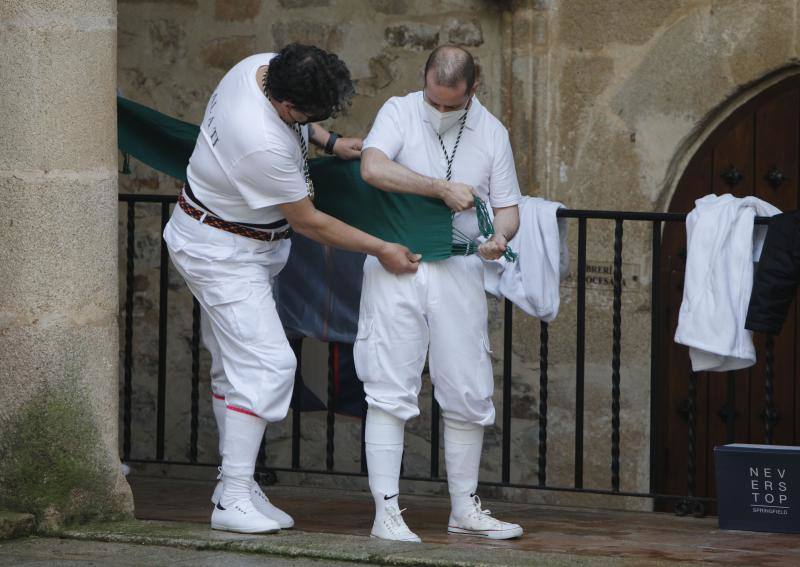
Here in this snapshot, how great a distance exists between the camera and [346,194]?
16.9ft

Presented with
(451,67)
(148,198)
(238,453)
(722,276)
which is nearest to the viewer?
(451,67)

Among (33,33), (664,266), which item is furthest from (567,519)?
(33,33)

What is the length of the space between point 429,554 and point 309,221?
43.3 inches

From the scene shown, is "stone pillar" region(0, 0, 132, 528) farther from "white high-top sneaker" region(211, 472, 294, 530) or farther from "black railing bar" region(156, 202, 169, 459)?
"black railing bar" region(156, 202, 169, 459)

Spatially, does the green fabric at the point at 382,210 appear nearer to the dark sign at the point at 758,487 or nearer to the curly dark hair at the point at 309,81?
the curly dark hair at the point at 309,81

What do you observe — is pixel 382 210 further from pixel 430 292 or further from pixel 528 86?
pixel 528 86

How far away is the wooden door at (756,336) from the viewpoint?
682 centimetres

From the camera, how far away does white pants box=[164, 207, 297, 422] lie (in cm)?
483

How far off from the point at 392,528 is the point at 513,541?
0.40 meters

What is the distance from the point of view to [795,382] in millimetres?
6906

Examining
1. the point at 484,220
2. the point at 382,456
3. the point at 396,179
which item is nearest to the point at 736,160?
the point at 484,220

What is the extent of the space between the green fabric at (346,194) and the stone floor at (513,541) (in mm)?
937

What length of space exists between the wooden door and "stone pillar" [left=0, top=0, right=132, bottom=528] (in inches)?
116

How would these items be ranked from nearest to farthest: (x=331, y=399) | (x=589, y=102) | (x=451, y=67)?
(x=451, y=67) → (x=331, y=399) → (x=589, y=102)
